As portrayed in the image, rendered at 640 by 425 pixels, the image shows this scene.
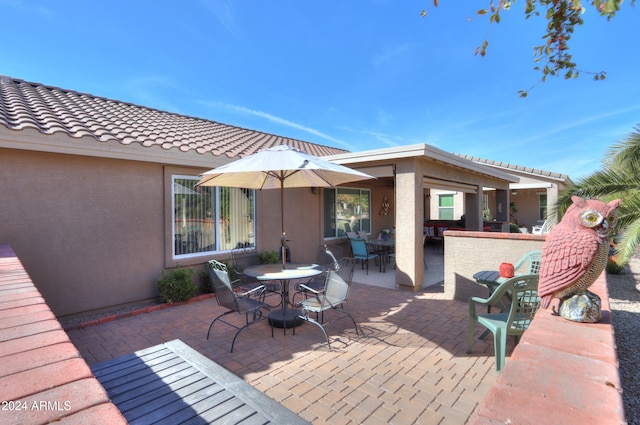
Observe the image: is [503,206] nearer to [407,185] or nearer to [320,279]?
[407,185]

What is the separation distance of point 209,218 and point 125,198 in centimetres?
182

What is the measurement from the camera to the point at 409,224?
6.94 m

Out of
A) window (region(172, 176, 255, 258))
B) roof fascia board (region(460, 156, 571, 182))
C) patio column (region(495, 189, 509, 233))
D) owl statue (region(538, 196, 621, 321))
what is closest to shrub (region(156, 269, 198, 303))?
window (region(172, 176, 255, 258))

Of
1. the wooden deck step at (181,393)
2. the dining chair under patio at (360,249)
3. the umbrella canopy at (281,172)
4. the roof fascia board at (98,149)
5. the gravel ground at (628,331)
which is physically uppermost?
the roof fascia board at (98,149)

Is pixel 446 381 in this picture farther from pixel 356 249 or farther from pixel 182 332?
pixel 356 249

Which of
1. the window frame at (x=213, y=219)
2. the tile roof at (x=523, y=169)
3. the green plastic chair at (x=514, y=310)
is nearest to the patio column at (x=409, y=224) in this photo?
the green plastic chair at (x=514, y=310)

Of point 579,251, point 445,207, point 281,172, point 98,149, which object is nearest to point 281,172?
point 281,172

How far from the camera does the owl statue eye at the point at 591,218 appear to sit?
196 cm

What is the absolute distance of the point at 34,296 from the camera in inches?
82.8

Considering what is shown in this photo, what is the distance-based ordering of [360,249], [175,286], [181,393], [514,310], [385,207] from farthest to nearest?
[385,207]
[360,249]
[175,286]
[514,310]
[181,393]

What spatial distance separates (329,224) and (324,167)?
6.19 m

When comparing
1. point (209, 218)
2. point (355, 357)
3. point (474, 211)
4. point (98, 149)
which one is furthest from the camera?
point (474, 211)

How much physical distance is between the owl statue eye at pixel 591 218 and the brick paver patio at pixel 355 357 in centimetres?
199

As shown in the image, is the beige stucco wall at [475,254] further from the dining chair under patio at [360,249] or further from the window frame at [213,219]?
the window frame at [213,219]
